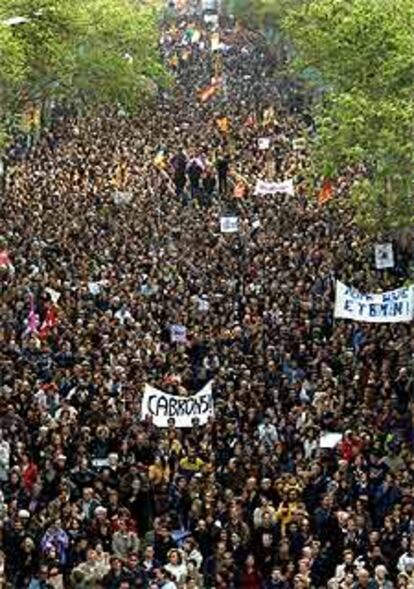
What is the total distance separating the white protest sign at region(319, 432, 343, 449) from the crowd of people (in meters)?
0.10

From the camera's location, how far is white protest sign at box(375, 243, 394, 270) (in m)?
28.4

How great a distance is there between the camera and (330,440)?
20.9m

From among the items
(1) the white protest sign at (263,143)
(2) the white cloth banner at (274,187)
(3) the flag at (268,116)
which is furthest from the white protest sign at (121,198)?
(3) the flag at (268,116)

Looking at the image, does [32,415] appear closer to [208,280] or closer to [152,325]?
[152,325]

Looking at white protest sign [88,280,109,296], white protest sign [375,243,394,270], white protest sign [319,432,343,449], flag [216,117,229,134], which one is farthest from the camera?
flag [216,117,229,134]

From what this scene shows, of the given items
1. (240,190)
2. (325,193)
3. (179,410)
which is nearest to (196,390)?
(179,410)

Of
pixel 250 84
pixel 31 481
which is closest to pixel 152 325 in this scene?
pixel 31 481

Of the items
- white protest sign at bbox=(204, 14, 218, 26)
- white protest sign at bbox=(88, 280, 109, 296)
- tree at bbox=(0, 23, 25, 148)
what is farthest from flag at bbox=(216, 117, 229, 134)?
white protest sign at bbox=(204, 14, 218, 26)

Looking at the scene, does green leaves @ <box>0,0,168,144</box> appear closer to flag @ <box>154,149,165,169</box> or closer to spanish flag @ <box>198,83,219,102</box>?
spanish flag @ <box>198,83,219,102</box>

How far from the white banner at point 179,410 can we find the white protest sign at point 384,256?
796cm

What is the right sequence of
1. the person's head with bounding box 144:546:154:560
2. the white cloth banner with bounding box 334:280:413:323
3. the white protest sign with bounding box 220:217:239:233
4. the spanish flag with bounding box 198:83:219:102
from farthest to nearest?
1. the spanish flag with bounding box 198:83:219:102
2. the white protest sign with bounding box 220:217:239:233
3. the white cloth banner with bounding box 334:280:413:323
4. the person's head with bounding box 144:546:154:560

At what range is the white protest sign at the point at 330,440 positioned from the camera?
20766mm

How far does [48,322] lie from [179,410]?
16.9 feet

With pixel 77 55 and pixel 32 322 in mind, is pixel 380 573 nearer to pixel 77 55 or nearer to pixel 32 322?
pixel 32 322
